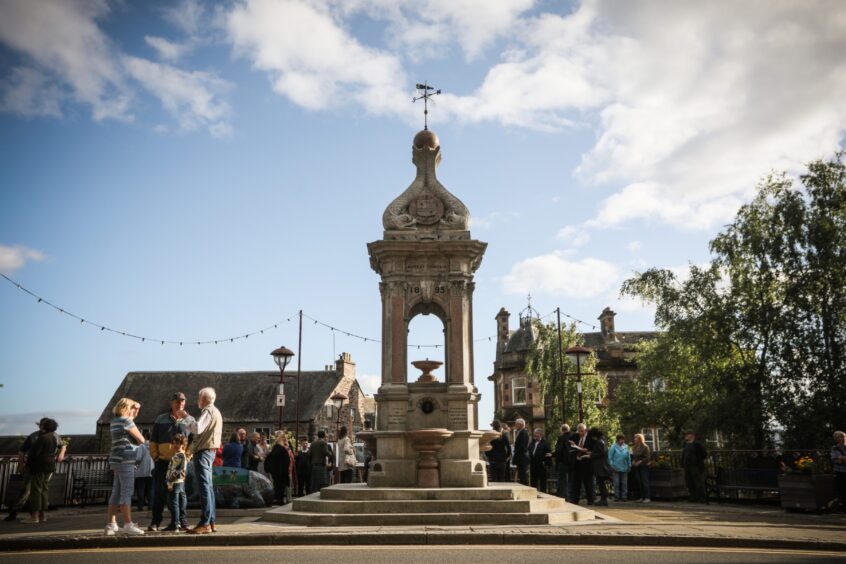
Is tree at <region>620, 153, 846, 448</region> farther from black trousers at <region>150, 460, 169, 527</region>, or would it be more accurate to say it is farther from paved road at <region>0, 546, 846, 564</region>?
black trousers at <region>150, 460, 169, 527</region>

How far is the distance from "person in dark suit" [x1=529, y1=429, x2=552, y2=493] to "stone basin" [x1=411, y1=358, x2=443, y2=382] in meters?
3.37

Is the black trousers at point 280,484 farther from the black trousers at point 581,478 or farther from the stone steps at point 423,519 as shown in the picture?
the black trousers at point 581,478

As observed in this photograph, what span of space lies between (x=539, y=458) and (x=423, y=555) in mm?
8638

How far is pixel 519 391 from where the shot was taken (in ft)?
161

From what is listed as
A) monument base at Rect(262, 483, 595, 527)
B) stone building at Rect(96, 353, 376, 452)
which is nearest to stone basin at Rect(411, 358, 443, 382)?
monument base at Rect(262, 483, 595, 527)

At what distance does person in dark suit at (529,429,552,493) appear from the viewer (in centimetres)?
1511

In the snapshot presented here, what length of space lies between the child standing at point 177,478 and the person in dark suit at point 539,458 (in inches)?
345

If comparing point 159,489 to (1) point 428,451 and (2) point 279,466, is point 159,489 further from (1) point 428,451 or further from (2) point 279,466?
(2) point 279,466

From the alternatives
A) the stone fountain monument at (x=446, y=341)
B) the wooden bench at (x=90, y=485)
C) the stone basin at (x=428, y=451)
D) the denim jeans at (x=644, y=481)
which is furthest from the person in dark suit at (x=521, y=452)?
the wooden bench at (x=90, y=485)

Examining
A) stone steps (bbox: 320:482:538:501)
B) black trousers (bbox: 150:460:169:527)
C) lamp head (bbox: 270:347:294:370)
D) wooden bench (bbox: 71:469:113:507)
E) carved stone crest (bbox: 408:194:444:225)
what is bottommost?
wooden bench (bbox: 71:469:113:507)

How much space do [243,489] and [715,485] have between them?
36.7 ft

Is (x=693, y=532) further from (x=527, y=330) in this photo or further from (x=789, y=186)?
(x=527, y=330)

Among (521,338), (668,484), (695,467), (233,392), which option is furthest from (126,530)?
(521,338)

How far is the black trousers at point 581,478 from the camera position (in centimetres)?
1384
